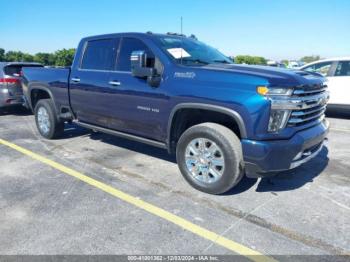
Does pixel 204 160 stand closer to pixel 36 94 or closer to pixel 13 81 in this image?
pixel 36 94

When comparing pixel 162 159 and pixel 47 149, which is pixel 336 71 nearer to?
pixel 162 159

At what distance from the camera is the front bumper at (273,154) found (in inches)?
136

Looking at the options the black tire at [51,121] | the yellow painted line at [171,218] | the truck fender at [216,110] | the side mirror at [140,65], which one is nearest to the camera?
the yellow painted line at [171,218]

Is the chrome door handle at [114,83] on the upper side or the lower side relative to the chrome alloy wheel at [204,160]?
upper

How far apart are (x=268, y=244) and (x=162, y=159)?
8.96ft

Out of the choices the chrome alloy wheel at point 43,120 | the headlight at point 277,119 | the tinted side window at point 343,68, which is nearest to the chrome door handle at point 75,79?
the chrome alloy wheel at point 43,120

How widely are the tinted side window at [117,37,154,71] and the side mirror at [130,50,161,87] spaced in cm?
47

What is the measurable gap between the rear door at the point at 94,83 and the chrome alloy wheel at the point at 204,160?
5.44 feet

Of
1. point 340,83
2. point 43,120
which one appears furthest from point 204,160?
point 340,83

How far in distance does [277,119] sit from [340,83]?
6514mm

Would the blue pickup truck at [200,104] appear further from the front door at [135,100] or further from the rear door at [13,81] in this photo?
the rear door at [13,81]

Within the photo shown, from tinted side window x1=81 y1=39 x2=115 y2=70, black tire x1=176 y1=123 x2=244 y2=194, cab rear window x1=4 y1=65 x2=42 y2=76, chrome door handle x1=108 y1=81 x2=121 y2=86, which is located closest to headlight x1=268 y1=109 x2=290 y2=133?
black tire x1=176 y1=123 x2=244 y2=194

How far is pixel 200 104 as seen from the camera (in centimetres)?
384

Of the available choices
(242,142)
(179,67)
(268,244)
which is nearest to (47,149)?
(179,67)
